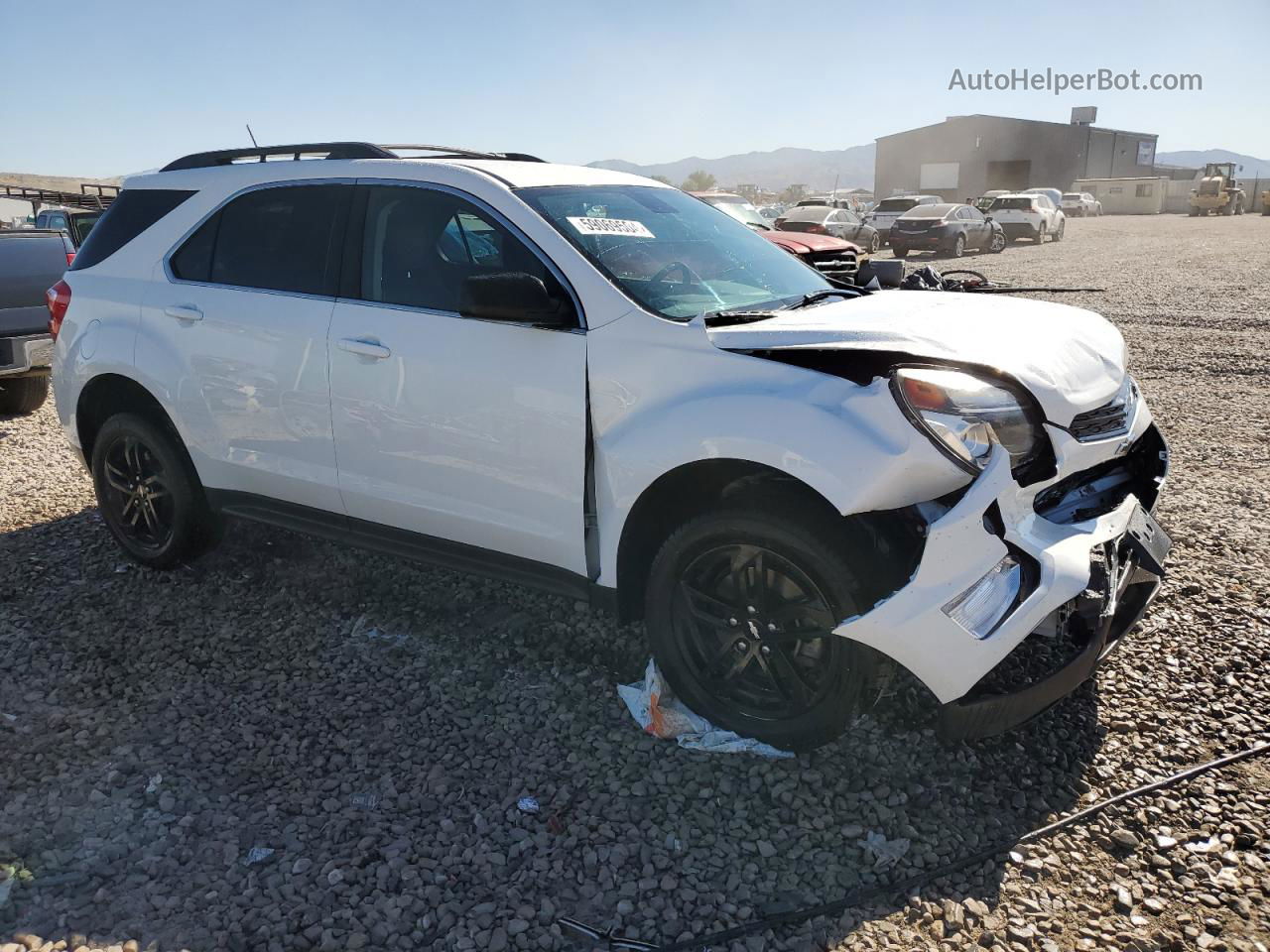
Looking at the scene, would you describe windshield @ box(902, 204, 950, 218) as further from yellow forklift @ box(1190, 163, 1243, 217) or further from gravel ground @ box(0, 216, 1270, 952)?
yellow forklift @ box(1190, 163, 1243, 217)

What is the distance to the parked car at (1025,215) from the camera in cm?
2995

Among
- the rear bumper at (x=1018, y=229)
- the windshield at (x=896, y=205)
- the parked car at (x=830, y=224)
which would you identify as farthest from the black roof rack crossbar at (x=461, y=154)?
the rear bumper at (x=1018, y=229)

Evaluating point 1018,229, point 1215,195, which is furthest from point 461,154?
point 1215,195

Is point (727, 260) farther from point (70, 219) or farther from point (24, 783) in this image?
point (70, 219)

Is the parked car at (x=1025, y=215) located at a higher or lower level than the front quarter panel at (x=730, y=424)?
higher

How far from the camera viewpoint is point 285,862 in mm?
2781

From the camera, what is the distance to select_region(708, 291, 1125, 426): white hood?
9.52ft

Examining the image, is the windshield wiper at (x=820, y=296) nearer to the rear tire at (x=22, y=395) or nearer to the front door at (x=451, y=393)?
the front door at (x=451, y=393)

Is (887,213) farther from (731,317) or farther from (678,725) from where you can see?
(678,725)

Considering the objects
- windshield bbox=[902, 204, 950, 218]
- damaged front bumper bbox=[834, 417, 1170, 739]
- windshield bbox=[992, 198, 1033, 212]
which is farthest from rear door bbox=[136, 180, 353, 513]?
windshield bbox=[992, 198, 1033, 212]

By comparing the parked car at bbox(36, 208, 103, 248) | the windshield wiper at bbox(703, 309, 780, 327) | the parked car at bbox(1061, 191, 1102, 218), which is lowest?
the windshield wiper at bbox(703, 309, 780, 327)

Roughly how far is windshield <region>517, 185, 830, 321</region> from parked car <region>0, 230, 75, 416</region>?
18.8 feet

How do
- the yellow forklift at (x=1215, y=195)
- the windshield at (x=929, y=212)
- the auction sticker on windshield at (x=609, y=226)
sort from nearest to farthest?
the auction sticker on windshield at (x=609, y=226)
the windshield at (x=929, y=212)
the yellow forklift at (x=1215, y=195)

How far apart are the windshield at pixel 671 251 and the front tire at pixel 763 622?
81 centimetres
